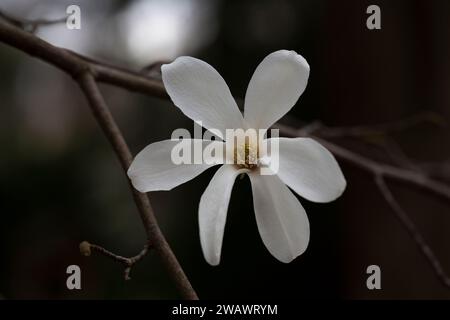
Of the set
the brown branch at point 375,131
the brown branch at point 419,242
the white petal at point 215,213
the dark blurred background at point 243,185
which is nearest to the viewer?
the white petal at point 215,213

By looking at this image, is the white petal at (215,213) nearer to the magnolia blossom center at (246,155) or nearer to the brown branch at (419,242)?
the magnolia blossom center at (246,155)

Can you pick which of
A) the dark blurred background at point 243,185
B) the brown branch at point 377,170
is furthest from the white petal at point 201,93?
the dark blurred background at point 243,185

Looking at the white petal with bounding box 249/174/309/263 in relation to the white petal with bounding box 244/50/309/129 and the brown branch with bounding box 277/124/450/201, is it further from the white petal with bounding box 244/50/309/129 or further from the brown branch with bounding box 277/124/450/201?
the brown branch with bounding box 277/124/450/201

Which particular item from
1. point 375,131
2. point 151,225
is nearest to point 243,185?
point 375,131

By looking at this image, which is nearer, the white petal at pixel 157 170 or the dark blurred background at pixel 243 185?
the white petal at pixel 157 170

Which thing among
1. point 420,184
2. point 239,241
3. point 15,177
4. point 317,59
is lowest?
point 239,241
